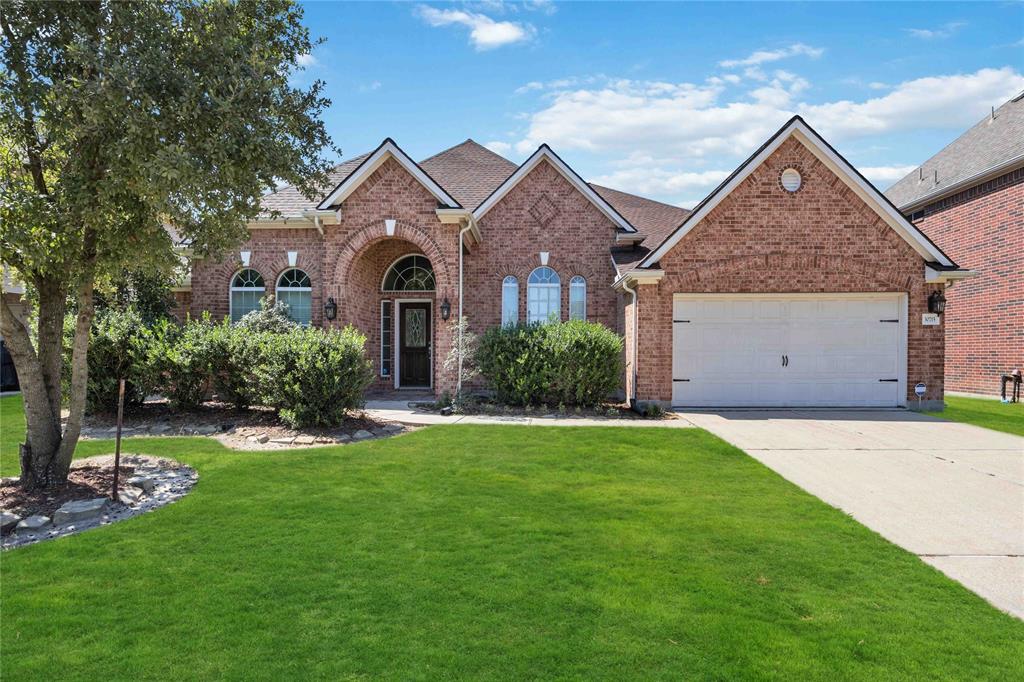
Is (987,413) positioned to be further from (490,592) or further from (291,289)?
(291,289)

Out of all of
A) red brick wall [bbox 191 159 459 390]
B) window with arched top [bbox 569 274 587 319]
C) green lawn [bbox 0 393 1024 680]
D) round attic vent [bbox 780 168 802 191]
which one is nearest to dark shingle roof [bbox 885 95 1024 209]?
round attic vent [bbox 780 168 802 191]

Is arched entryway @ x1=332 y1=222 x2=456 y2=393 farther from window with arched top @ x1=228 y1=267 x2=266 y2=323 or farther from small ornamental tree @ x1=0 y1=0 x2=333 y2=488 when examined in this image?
small ornamental tree @ x1=0 y1=0 x2=333 y2=488

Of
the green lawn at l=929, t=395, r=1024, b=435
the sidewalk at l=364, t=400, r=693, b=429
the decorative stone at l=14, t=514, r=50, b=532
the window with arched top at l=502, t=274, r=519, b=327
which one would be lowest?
the decorative stone at l=14, t=514, r=50, b=532

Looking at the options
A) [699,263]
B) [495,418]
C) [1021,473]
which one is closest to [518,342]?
[495,418]

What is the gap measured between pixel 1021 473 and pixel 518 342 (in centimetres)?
856

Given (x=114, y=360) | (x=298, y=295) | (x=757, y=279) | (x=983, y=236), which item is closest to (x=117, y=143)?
(x=114, y=360)

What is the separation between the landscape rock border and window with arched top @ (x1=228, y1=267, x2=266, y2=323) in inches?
320

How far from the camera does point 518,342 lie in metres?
13.1

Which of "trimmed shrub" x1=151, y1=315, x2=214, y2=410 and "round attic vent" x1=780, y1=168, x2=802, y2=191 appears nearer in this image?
"trimmed shrub" x1=151, y1=315, x2=214, y2=410

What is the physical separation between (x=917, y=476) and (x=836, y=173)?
814 centimetres

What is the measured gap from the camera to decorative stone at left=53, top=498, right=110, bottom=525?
19.2ft

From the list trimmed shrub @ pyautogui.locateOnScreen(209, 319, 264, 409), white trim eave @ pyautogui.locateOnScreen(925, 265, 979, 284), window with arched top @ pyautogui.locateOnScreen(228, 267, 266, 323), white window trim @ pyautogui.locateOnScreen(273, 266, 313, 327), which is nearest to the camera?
trimmed shrub @ pyautogui.locateOnScreen(209, 319, 264, 409)

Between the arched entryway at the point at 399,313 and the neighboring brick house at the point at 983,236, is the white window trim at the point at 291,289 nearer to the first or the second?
the arched entryway at the point at 399,313

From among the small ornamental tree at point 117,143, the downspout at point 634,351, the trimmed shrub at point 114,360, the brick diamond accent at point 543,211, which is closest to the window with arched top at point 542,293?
the brick diamond accent at point 543,211
